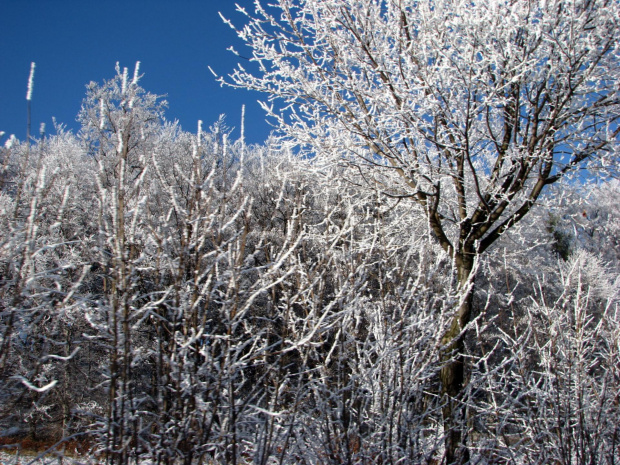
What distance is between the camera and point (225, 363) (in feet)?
5.80

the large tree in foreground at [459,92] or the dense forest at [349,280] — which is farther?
the large tree in foreground at [459,92]

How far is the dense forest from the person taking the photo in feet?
5.77

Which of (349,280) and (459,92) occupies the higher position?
(459,92)

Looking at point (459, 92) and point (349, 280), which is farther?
point (459, 92)

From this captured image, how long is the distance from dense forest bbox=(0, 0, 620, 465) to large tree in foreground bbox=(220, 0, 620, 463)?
3cm

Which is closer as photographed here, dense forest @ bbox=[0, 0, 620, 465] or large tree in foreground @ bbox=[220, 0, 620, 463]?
dense forest @ bbox=[0, 0, 620, 465]

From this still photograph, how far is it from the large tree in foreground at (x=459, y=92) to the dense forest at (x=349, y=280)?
33 millimetres

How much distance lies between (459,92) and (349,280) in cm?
232

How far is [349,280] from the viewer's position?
238 cm

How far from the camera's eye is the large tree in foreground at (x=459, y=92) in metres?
3.57

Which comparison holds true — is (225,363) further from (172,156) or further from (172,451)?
(172,156)

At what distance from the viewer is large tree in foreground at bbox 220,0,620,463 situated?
11.7 ft

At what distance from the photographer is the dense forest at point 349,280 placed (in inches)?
69.2

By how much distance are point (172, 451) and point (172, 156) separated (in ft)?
52.5
